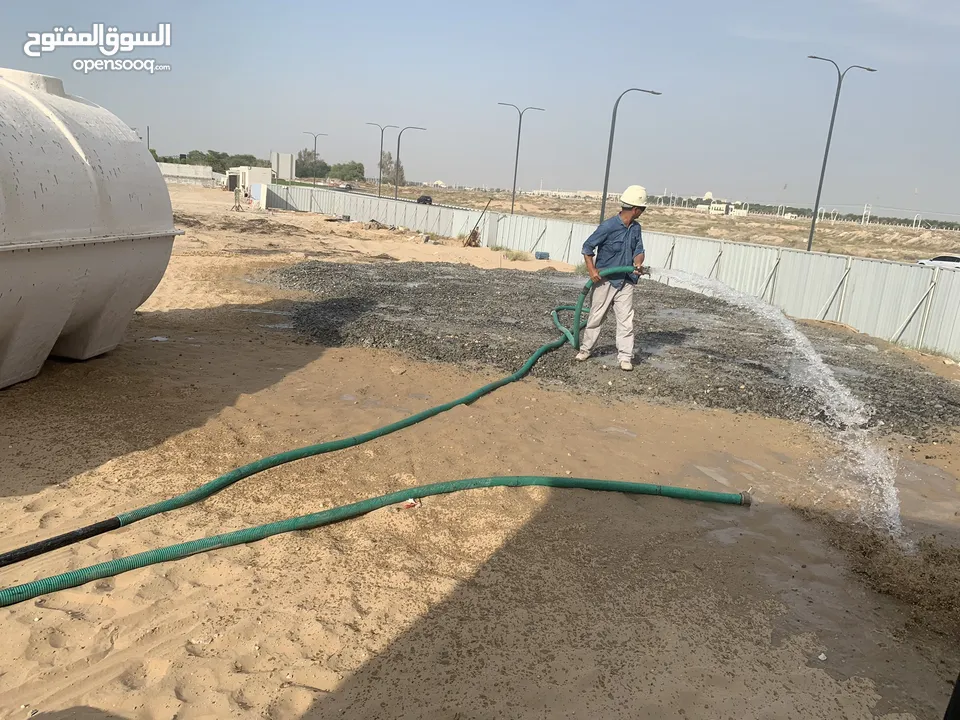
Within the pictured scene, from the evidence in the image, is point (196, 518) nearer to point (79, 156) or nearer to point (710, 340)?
point (79, 156)

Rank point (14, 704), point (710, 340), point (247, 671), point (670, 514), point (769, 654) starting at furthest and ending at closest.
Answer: point (710, 340) → point (670, 514) → point (769, 654) → point (247, 671) → point (14, 704)

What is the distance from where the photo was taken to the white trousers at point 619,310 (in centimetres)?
789

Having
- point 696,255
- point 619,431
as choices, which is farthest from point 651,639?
point 696,255

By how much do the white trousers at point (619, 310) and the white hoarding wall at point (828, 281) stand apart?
8333 millimetres

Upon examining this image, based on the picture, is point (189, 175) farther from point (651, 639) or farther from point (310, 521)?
point (651, 639)

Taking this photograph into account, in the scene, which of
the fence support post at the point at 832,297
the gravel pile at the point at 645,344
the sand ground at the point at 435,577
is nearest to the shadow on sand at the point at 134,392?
the sand ground at the point at 435,577

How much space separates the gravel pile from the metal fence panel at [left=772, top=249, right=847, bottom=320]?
2605mm

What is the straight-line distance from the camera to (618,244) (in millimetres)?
7852

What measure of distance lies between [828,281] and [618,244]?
32.8 feet

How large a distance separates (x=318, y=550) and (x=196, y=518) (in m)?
0.83

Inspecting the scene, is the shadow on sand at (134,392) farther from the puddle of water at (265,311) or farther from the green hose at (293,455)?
the puddle of water at (265,311)

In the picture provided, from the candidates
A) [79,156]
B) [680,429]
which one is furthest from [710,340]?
[79,156]

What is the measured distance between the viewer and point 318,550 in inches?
155

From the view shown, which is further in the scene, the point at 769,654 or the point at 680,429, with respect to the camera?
the point at 680,429
